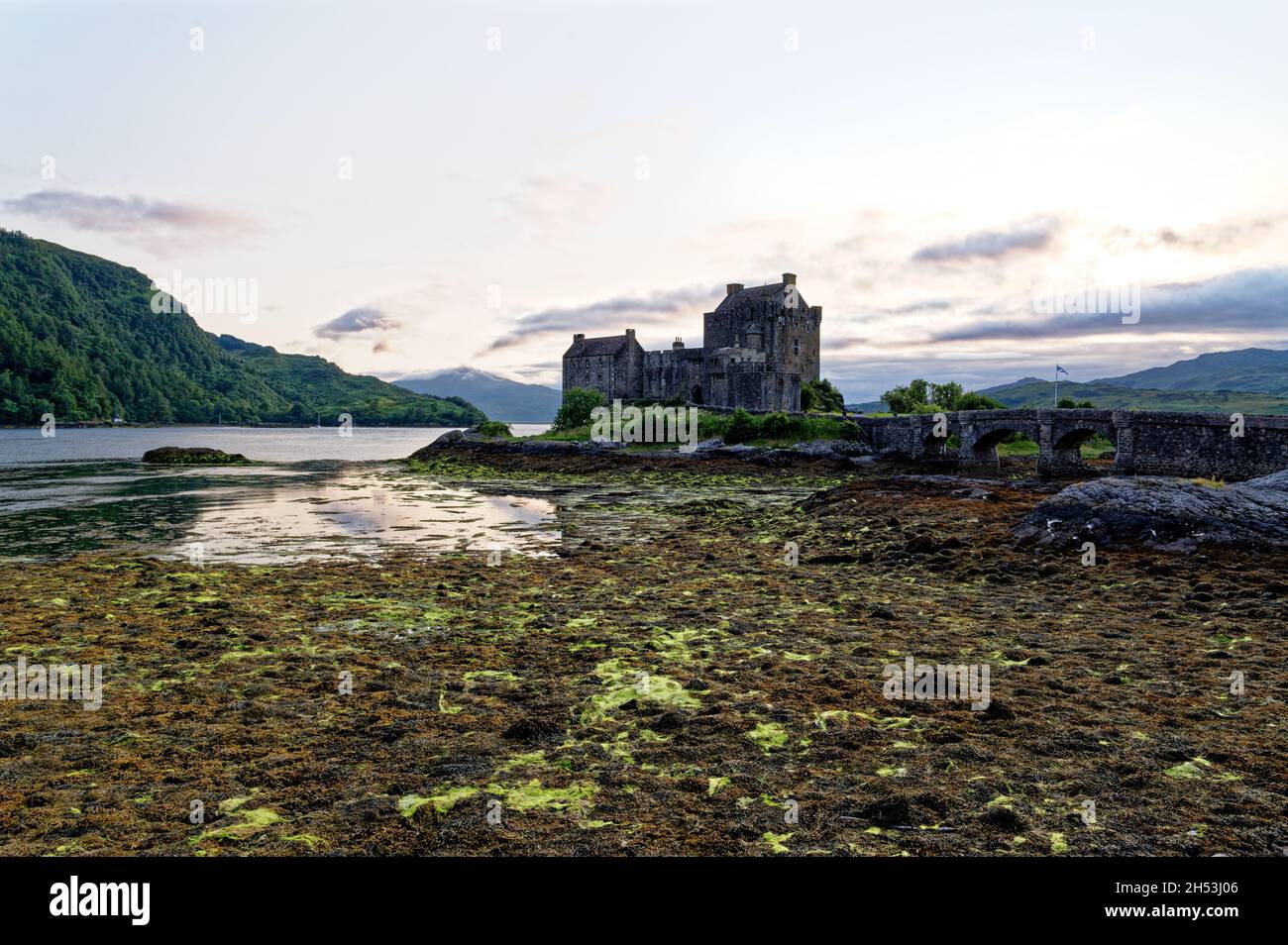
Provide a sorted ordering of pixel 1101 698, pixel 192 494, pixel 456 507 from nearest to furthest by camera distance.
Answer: pixel 1101 698 → pixel 456 507 → pixel 192 494

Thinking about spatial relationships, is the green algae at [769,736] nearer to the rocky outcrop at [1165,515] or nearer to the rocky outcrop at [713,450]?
the rocky outcrop at [1165,515]

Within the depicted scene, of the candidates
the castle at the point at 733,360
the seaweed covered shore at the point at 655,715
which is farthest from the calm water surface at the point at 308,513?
the castle at the point at 733,360

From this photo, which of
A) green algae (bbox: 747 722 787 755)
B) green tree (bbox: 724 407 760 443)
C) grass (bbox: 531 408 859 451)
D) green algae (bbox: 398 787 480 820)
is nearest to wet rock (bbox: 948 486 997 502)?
green algae (bbox: 747 722 787 755)

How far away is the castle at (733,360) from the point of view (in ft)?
292

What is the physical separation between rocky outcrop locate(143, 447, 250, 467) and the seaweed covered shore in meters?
66.8

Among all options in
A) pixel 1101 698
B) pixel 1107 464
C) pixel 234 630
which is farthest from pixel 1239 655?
pixel 1107 464

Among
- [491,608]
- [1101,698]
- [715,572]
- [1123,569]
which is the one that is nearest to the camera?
[1101,698]

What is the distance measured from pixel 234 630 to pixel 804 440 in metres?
58.9

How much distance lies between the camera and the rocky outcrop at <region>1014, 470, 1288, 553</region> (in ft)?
61.6

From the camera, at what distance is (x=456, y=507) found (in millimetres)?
39031

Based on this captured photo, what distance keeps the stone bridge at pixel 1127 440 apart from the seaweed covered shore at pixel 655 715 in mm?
25529

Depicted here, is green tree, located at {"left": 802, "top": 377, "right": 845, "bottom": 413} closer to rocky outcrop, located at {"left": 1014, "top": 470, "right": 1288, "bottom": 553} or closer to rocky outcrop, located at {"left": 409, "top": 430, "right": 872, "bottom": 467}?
rocky outcrop, located at {"left": 409, "top": 430, "right": 872, "bottom": 467}
